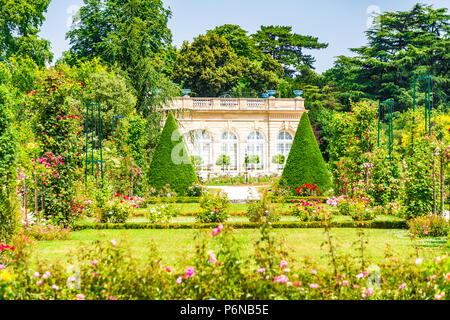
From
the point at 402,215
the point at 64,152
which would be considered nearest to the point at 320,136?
the point at 402,215

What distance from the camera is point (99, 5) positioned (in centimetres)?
2547

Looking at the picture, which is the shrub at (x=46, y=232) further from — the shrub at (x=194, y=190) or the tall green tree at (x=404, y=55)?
the tall green tree at (x=404, y=55)

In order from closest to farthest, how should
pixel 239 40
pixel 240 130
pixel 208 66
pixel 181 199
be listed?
pixel 181 199 → pixel 240 130 → pixel 208 66 → pixel 239 40

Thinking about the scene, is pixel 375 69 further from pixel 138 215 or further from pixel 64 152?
pixel 64 152

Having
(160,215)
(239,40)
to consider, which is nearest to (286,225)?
(160,215)

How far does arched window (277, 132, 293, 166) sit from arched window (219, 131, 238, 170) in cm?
267

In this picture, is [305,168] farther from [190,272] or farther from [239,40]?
[239,40]

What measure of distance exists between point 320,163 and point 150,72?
9009 millimetres

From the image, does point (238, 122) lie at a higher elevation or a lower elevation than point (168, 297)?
higher

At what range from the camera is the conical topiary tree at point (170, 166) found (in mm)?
15938

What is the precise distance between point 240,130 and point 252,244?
23.4m

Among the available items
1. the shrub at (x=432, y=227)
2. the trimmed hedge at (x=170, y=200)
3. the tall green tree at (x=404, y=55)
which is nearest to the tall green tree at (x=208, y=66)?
the tall green tree at (x=404, y=55)

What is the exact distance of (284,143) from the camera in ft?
100

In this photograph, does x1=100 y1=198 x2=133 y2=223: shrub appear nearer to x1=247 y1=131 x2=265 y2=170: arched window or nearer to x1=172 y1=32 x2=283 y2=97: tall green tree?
x1=247 y1=131 x2=265 y2=170: arched window
